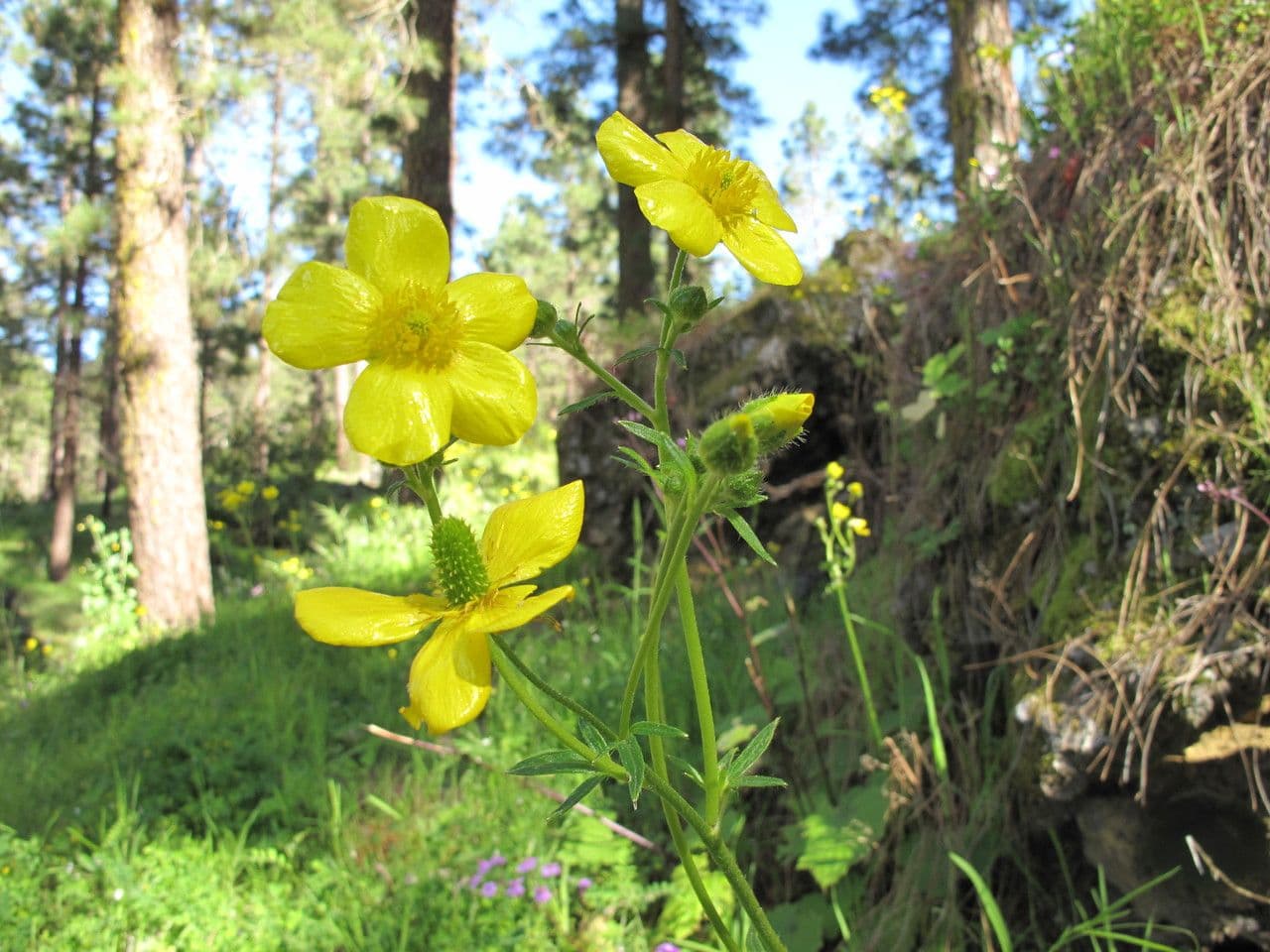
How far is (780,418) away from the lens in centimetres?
59

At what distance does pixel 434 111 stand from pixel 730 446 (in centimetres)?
701

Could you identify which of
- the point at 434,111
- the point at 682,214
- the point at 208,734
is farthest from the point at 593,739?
the point at 434,111

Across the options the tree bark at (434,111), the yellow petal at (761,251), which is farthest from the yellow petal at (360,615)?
the tree bark at (434,111)

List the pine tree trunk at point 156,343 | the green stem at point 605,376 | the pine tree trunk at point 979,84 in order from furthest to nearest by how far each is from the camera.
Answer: the pine tree trunk at point 156,343 → the pine tree trunk at point 979,84 → the green stem at point 605,376

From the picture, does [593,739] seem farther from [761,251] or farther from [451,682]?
[761,251]

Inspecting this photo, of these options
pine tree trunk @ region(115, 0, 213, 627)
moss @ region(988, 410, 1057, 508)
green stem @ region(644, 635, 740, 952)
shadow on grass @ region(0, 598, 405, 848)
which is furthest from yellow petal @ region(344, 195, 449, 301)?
pine tree trunk @ region(115, 0, 213, 627)

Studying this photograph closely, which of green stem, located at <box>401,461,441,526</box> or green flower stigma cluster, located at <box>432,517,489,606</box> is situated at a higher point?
green stem, located at <box>401,461,441,526</box>

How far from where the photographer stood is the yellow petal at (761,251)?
2.06 feet

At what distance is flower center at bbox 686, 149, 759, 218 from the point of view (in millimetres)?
669

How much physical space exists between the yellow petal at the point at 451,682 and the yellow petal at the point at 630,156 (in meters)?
0.34

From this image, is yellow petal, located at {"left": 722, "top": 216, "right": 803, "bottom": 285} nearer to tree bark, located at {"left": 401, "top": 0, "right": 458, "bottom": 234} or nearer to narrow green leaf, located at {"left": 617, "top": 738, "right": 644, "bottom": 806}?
narrow green leaf, located at {"left": 617, "top": 738, "right": 644, "bottom": 806}

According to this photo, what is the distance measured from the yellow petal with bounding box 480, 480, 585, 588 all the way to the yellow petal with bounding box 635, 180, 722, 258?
178 millimetres

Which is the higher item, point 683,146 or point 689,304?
point 683,146

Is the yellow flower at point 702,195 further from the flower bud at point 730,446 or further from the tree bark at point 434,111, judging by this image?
the tree bark at point 434,111
